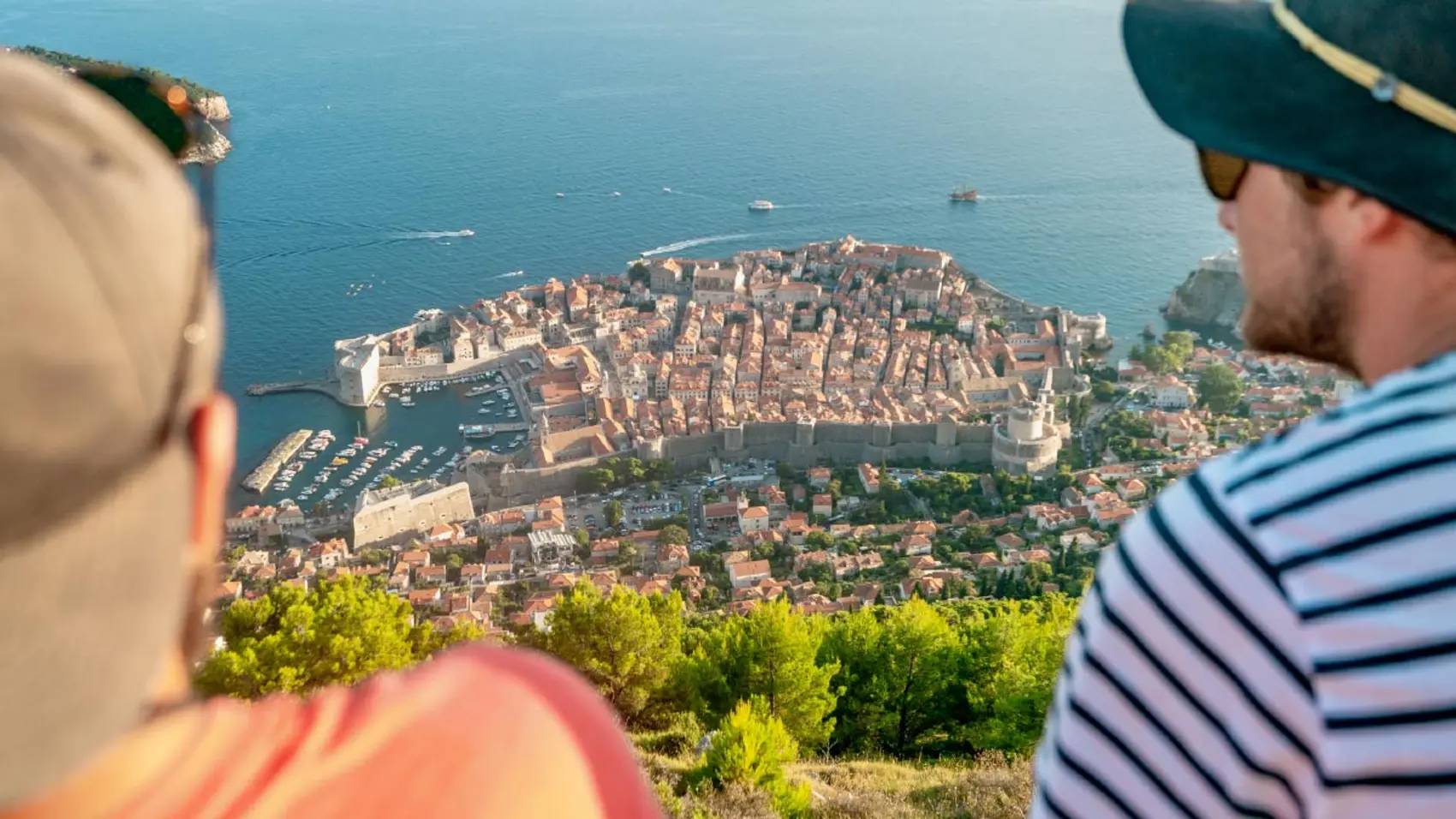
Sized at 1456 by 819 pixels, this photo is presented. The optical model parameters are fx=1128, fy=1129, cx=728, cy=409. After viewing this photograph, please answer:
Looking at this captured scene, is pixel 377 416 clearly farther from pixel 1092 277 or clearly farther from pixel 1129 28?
pixel 1129 28

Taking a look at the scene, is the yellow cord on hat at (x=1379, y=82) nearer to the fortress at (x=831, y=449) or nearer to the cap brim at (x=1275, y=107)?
the cap brim at (x=1275, y=107)

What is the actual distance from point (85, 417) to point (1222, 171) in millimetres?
536

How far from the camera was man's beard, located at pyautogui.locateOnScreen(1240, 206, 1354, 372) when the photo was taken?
1.78ft

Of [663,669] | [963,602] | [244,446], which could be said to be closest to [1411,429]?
[663,669]

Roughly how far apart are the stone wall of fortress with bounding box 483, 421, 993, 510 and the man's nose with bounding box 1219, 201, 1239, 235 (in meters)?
13.2

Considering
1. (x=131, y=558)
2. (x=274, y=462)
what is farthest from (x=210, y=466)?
(x=274, y=462)

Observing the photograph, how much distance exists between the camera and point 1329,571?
41 cm

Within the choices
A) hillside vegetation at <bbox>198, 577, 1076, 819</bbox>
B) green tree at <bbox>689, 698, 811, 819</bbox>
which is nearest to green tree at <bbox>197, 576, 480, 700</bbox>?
hillside vegetation at <bbox>198, 577, 1076, 819</bbox>

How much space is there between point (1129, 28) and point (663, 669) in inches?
192

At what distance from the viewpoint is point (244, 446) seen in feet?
47.8

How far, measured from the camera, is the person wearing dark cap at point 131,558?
0.35 m

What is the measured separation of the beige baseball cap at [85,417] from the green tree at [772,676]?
14.8ft

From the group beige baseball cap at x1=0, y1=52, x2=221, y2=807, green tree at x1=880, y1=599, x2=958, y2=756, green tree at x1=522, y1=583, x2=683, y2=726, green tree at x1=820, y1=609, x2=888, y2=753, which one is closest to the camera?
beige baseball cap at x1=0, y1=52, x2=221, y2=807

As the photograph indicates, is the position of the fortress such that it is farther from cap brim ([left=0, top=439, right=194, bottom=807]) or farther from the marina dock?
cap brim ([left=0, top=439, right=194, bottom=807])
